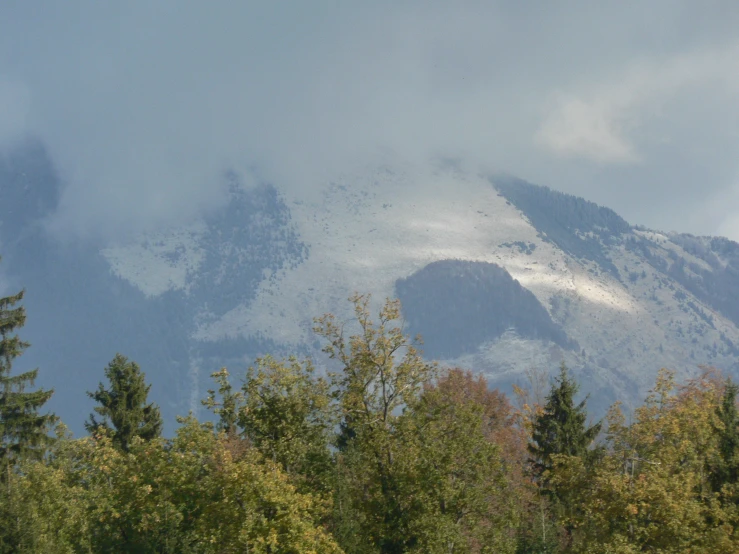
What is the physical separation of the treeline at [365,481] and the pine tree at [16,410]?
20.4 ft

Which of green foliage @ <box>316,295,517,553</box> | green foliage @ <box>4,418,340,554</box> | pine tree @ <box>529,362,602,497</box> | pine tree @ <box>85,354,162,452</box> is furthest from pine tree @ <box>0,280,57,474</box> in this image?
pine tree @ <box>529,362,602,497</box>

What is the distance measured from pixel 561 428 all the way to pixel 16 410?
4365 cm

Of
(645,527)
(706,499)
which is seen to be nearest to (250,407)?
(645,527)

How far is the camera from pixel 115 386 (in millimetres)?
67750

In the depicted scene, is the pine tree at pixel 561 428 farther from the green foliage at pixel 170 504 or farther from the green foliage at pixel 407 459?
the green foliage at pixel 170 504

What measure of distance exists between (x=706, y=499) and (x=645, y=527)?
359 inches

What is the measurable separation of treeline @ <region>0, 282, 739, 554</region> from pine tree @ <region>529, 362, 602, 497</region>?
63.5 ft

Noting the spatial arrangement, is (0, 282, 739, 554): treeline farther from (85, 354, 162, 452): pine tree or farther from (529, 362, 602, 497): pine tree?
(529, 362, 602, 497): pine tree

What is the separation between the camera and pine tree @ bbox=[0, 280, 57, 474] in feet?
186

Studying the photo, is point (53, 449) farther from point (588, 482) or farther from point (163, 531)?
point (588, 482)

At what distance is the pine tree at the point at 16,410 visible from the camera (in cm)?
5656

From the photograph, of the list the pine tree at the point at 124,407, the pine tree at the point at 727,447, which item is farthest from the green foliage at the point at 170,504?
the pine tree at the point at 727,447

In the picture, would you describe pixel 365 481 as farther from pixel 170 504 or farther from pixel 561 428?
pixel 561 428

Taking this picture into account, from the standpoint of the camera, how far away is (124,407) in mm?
66375
